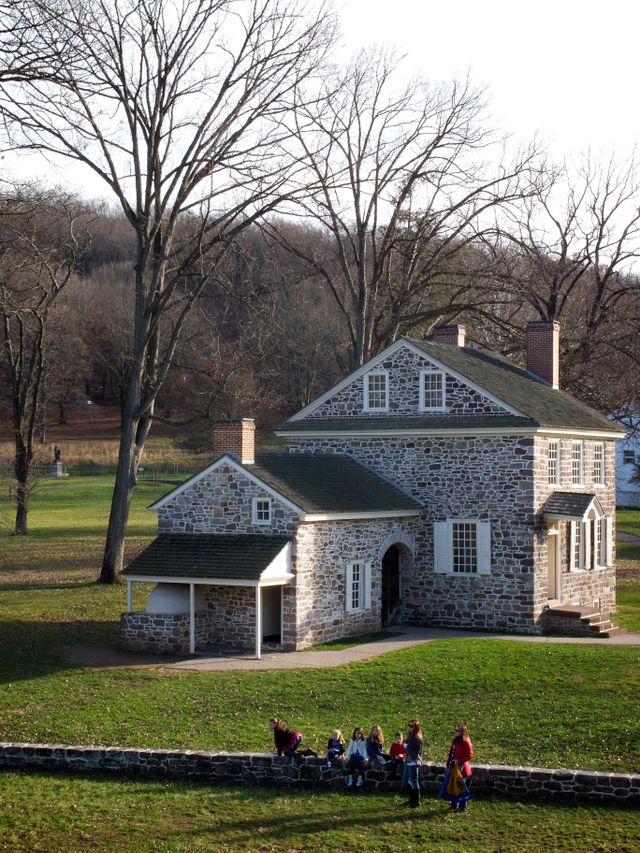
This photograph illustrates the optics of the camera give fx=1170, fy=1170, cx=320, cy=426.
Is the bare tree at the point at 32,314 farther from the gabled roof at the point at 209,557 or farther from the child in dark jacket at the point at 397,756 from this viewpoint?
the child in dark jacket at the point at 397,756

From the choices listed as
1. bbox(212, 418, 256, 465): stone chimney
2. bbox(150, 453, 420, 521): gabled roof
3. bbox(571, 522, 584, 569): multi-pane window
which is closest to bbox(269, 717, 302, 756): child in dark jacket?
bbox(150, 453, 420, 521): gabled roof

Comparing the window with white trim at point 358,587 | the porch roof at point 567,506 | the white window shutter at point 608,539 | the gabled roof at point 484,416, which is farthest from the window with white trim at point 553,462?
the window with white trim at point 358,587

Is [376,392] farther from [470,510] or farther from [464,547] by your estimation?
[464,547]

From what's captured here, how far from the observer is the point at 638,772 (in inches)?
734

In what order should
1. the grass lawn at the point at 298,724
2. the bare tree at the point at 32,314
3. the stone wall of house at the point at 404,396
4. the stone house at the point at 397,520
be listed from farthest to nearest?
the bare tree at the point at 32,314, the stone wall of house at the point at 404,396, the stone house at the point at 397,520, the grass lawn at the point at 298,724

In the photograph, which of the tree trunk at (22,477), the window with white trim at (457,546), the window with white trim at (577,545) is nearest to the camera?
the window with white trim at (457,546)

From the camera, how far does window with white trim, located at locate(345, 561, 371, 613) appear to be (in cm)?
2970

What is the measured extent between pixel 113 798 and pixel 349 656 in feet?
33.7

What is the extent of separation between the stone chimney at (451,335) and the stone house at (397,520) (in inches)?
39.1

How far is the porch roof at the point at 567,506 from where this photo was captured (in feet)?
101

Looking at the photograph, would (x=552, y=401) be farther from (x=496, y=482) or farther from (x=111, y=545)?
(x=111, y=545)

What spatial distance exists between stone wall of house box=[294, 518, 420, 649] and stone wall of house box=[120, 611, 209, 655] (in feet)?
8.04

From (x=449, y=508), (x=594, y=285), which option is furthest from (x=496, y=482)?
(x=594, y=285)

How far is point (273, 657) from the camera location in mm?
27141
